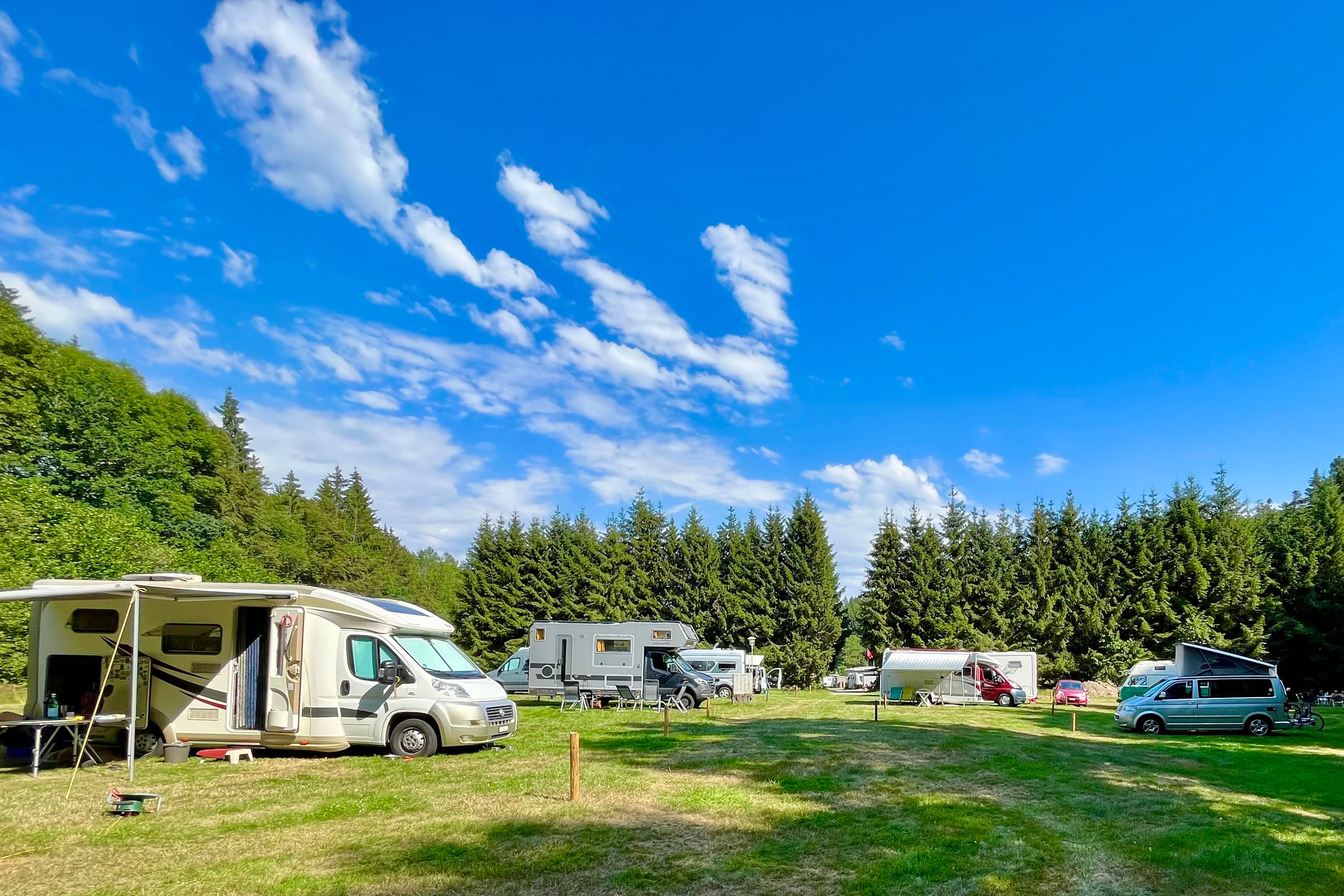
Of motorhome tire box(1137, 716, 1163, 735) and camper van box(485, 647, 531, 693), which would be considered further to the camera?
camper van box(485, 647, 531, 693)

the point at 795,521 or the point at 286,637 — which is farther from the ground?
the point at 795,521

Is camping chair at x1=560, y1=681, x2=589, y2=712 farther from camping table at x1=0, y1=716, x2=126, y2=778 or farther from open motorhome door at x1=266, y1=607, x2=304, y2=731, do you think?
camping table at x1=0, y1=716, x2=126, y2=778

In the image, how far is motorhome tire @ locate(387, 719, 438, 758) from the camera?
12.9 m

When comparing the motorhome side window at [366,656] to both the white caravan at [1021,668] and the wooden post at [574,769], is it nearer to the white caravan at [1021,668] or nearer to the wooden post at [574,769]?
the wooden post at [574,769]

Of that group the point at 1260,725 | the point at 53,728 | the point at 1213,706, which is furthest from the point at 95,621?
the point at 1260,725

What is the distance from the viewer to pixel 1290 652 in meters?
39.2

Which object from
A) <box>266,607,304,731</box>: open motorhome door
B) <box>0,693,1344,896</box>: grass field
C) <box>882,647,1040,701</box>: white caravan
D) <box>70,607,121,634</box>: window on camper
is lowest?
<box>882,647,1040,701</box>: white caravan

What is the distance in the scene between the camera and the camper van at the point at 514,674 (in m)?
29.6

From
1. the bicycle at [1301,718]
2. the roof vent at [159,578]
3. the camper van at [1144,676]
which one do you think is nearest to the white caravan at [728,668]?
the camper van at [1144,676]

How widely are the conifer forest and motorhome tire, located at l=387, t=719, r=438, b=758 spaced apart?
818 inches

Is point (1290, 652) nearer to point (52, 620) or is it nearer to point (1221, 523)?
point (1221, 523)

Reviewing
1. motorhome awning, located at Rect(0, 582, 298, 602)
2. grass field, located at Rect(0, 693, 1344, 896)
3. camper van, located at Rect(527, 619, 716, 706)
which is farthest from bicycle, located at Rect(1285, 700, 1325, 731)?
motorhome awning, located at Rect(0, 582, 298, 602)

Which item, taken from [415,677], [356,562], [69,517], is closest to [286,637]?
[415,677]

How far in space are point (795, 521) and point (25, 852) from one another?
4336 centimetres
